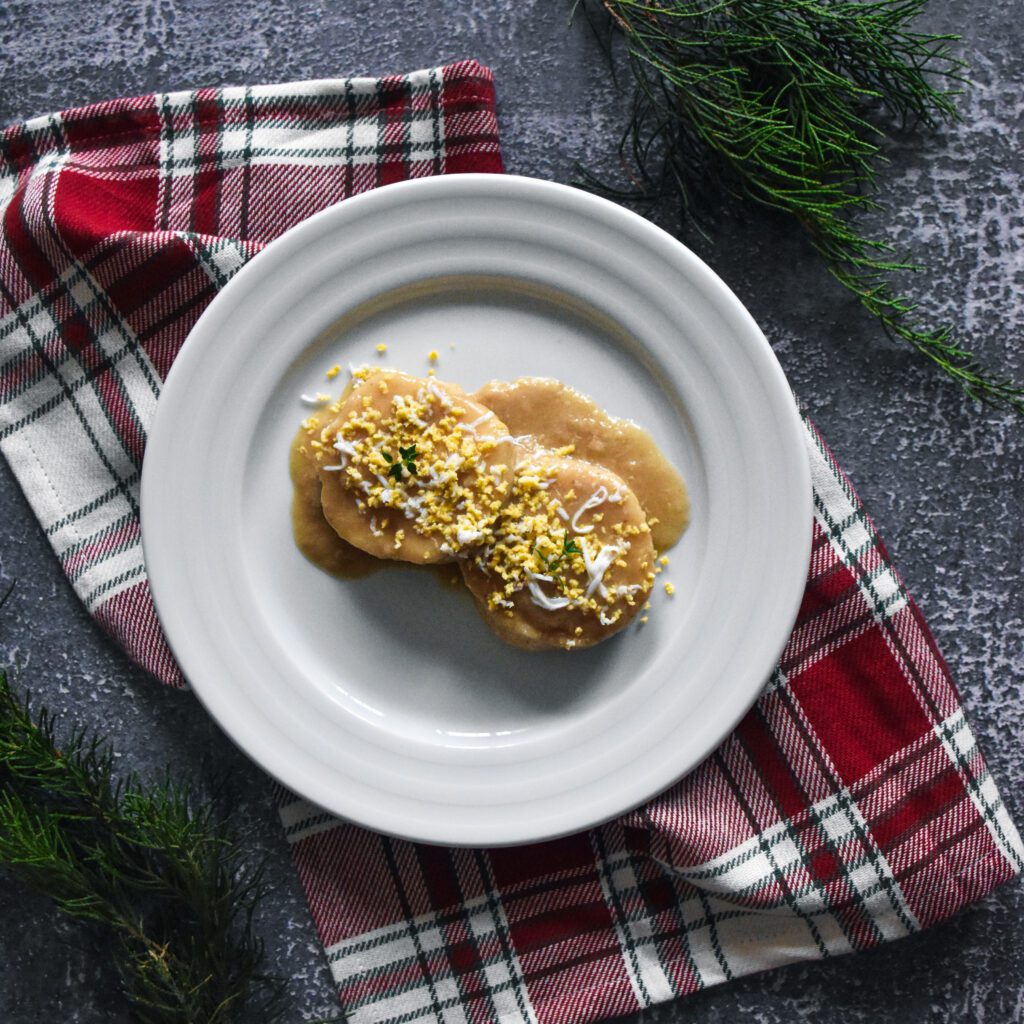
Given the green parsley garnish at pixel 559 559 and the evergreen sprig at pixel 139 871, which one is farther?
the evergreen sprig at pixel 139 871

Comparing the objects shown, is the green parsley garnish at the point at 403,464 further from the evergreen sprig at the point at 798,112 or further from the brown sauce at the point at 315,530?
the evergreen sprig at the point at 798,112

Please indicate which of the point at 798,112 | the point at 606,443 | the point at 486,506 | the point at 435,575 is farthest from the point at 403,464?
the point at 798,112

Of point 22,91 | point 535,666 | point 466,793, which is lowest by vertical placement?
point 466,793

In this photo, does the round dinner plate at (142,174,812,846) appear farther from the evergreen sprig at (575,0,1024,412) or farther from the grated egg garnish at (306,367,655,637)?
the evergreen sprig at (575,0,1024,412)

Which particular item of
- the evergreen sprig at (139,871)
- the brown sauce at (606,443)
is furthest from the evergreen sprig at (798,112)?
the evergreen sprig at (139,871)

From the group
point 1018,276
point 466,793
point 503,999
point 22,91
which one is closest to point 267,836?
point 466,793

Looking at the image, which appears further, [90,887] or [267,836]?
[267,836]

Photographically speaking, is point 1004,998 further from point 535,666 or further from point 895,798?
point 535,666
